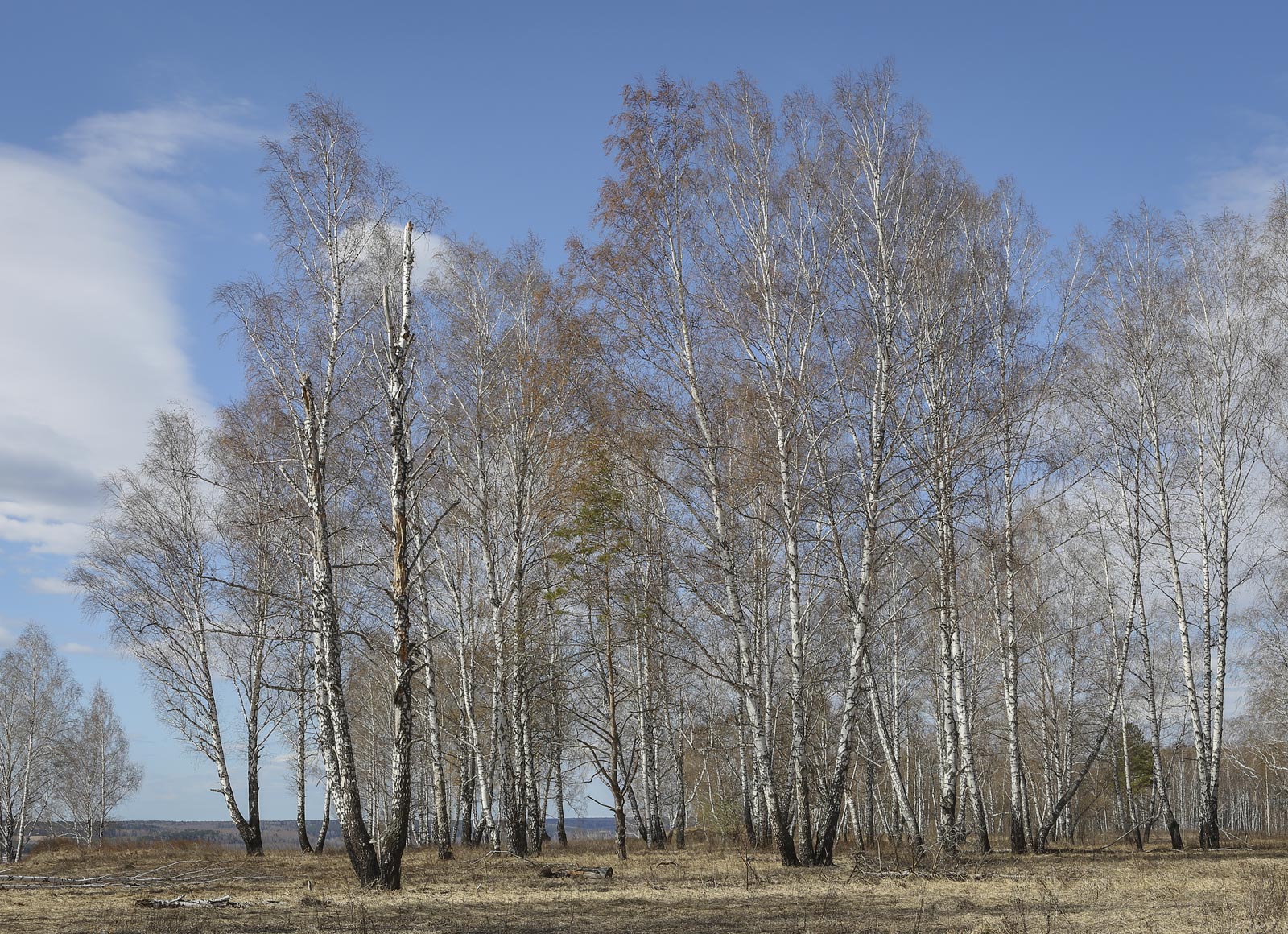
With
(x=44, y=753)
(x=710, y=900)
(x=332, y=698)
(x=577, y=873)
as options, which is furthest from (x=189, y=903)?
(x=44, y=753)

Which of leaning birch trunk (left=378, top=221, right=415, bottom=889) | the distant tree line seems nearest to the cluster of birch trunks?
leaning birch trunk (left=378, top=221, right=415, bottom=889)

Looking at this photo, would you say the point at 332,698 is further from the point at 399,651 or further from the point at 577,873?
the point at 577,873

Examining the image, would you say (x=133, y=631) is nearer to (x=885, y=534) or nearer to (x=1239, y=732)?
(x=885, y=534)

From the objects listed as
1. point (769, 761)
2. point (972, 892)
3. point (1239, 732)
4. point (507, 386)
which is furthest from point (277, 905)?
point (1239, 732)

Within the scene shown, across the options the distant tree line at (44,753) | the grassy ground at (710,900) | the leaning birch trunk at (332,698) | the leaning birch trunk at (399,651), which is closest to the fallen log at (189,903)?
the grassy ground at (710,900)

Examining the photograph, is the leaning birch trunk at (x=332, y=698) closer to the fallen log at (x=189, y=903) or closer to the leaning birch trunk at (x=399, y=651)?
the leaning birch trunk at (x=399, y=651)

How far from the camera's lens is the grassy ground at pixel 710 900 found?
812 cm

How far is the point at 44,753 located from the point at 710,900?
119 feet

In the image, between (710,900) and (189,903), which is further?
(710,900)

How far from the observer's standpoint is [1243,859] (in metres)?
15.7

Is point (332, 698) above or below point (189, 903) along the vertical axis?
above

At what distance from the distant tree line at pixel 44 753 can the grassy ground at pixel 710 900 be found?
75.1ft

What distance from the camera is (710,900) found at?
1019cm

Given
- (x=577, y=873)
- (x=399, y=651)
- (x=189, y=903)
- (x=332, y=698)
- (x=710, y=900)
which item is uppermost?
(x=399, y=651)
